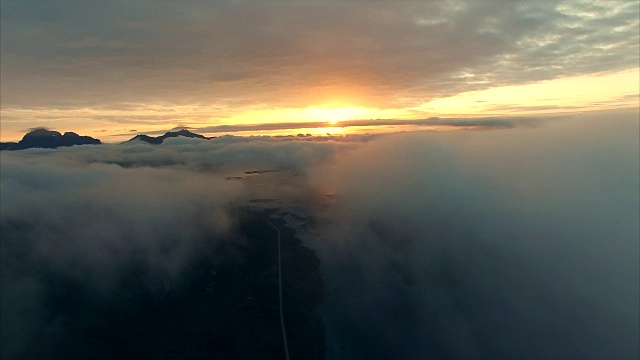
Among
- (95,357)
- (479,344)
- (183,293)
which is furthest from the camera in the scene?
(183,293)

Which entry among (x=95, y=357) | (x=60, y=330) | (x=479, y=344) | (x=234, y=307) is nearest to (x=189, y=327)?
(x=234, y=307)

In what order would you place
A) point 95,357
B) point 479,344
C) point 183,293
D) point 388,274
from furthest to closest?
1. point 388,274
2. point 183,293
3. point 479,344
4. point 95,357

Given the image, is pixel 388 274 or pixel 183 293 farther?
pixel 388 274

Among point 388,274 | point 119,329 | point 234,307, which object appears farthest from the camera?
point 388,274

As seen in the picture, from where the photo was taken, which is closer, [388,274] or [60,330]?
[60,330]

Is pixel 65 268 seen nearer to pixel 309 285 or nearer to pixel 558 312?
pixel 309 285

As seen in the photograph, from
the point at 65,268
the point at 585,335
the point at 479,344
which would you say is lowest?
the point at 585,335

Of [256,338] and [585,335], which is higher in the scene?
[256,338]

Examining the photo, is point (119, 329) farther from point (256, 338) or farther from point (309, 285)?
point (309, 285)

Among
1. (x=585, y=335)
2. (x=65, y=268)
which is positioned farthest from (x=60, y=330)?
(x=585, y=335)
